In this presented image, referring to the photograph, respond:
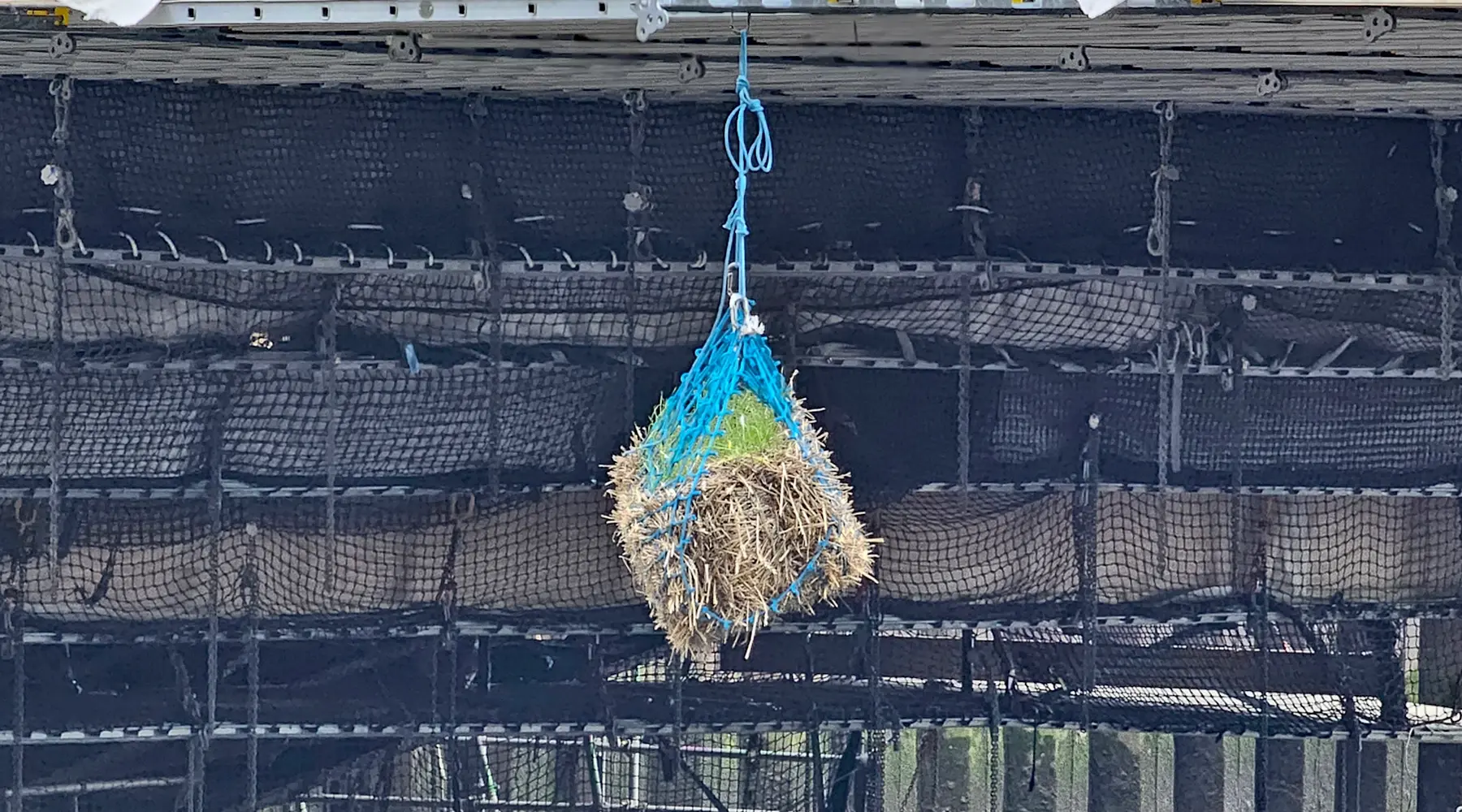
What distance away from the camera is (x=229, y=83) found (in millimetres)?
5070

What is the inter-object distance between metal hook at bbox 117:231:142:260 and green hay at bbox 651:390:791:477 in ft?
7.17

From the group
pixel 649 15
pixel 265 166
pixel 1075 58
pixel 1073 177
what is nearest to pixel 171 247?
pixel 265 166

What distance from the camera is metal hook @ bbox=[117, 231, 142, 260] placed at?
4961 mm

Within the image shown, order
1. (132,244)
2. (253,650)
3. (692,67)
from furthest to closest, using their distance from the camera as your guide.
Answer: (253,650) < (132,244) < (692,67)

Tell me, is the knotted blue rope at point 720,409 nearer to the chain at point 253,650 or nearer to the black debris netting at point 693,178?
the black debris netting at point 693,178

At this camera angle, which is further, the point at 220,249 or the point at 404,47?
the point at 220,249

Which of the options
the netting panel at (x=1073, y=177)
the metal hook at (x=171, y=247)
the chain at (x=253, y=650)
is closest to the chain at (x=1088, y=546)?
the netting panel at (x=1073, y=177)

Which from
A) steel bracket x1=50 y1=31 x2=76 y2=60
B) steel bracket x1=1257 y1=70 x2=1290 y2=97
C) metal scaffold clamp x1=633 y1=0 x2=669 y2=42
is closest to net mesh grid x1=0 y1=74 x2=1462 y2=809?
steel bracket x1=50 y1=31 x2=76 y2=60

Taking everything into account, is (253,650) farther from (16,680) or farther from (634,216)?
(634,216)

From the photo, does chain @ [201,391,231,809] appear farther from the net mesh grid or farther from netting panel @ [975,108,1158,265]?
netting panel @ [975,108,1158,265]

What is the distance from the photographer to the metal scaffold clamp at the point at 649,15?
12.4 feet

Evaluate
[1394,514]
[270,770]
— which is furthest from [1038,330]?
[270,770]

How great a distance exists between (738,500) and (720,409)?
270 mm

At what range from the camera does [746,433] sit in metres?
4.05
